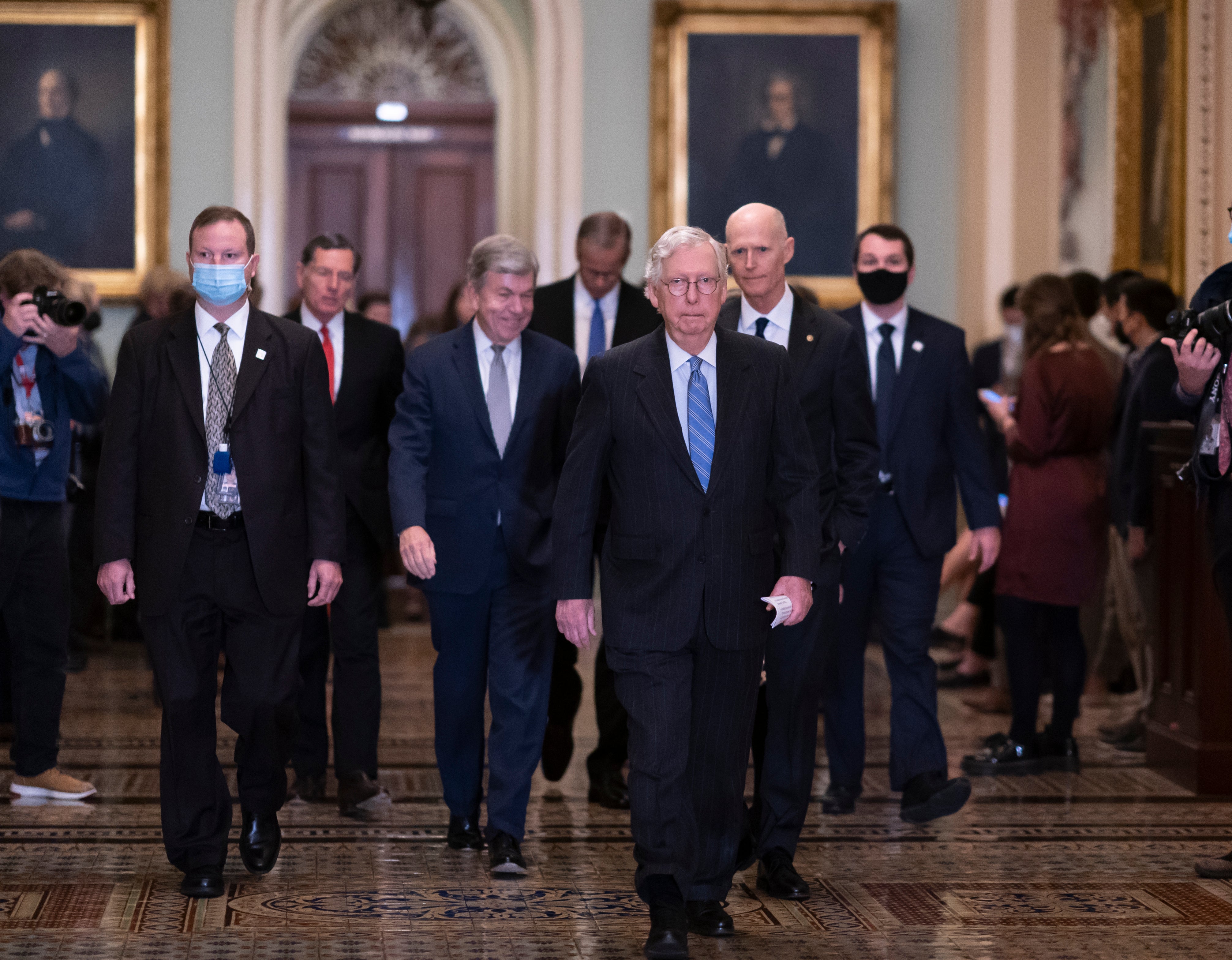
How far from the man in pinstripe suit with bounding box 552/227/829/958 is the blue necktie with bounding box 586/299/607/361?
1.74 m

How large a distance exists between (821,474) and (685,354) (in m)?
0.81

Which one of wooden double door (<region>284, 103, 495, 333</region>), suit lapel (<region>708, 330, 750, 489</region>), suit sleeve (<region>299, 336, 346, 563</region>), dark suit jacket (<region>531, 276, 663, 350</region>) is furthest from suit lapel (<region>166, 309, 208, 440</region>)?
wooden double door (<region>284, 103, 495, 333</region>)

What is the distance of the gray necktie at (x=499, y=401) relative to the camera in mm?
4699

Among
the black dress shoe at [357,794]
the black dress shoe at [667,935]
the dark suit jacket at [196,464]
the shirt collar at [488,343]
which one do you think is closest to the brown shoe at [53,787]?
the black dress shoe at [357,794]

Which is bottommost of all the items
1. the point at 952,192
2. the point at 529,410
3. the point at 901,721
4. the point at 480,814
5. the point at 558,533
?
the point at 480,814

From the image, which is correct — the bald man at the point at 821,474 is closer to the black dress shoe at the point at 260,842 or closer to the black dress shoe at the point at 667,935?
the black dress shoe at the point at 667,935

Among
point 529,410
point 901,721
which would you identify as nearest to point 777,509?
point 529,410

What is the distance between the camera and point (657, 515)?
3.80 m

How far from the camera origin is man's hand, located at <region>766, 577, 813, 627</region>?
12.6 feet

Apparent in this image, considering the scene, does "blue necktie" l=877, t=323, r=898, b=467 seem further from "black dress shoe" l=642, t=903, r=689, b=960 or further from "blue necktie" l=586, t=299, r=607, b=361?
"black dress shoe" l=642, t=903, r=689, b=960

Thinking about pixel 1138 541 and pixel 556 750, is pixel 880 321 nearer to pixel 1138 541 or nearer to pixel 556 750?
pixel 1138 541

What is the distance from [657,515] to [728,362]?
42cm

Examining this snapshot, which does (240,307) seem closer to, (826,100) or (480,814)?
(480,814)

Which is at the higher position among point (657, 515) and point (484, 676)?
point (657, 515)
